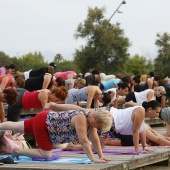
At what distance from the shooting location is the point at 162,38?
59.1m

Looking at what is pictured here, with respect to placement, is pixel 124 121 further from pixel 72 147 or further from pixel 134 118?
pixel 72 147

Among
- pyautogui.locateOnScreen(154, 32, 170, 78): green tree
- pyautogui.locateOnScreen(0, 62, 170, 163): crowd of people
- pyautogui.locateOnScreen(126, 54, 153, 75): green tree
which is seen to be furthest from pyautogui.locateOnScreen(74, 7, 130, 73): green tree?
pyautogui.locateOnScreen(0, 62, 170, 163): crowd of people

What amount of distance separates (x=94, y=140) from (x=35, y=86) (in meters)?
5.81

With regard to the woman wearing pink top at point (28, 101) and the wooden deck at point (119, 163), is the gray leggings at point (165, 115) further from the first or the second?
the woman wearing pink top at point (28, 101)

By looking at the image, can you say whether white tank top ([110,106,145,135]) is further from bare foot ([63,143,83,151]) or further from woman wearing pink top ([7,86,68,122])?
woman wearing pink top ([7,86,68,122])

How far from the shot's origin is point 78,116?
8.91 m

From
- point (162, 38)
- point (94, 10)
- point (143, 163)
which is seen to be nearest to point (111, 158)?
point (143, 163)

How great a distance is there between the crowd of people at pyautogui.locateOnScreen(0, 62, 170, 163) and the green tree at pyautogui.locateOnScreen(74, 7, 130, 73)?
33.3m

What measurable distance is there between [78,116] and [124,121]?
2345 millimetres

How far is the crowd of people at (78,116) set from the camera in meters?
8.96

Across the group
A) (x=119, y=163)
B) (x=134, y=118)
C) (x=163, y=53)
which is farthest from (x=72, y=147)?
(x=163, y=53)

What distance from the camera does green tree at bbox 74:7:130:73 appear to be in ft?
166

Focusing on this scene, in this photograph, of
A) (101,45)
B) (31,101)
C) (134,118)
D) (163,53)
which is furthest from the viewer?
(163,53)

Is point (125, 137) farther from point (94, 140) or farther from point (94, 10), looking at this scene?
point (94, 10)
